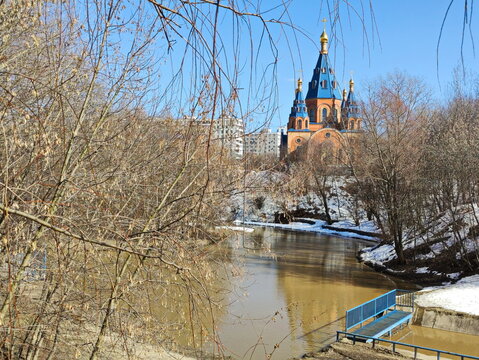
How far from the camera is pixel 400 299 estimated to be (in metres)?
12.7

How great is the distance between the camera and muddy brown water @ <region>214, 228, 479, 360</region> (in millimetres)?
9039

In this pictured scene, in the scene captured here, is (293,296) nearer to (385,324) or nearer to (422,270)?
(385,324)

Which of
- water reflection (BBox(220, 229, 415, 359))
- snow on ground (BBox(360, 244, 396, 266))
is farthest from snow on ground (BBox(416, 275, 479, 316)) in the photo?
snow on ground (BBox(360, 244, 396, 266))

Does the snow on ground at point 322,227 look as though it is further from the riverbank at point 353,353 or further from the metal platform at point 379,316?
the riverbank at point 353,353

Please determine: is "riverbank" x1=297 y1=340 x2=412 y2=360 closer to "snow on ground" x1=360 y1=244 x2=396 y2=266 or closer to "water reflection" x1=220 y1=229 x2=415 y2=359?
"water reflection" x1=220 y1=229 x2=415 y2=359

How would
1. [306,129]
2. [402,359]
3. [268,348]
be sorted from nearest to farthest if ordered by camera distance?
[402,359] → [268,348] → [306,129]

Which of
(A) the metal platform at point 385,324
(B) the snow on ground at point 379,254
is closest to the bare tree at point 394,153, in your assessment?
(B) the snow on ground at point 379,254

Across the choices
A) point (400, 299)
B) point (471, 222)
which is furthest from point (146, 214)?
point (471, 222)

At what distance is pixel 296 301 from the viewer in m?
12.9

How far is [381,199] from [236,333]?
14498 millimetres

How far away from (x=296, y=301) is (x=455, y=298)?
429cm

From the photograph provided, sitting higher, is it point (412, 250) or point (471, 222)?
point (471, 222)

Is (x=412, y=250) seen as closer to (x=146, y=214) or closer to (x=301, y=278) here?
(x=301, y=278)

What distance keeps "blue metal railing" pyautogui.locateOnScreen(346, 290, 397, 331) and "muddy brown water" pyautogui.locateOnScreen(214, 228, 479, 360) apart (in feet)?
1.93
